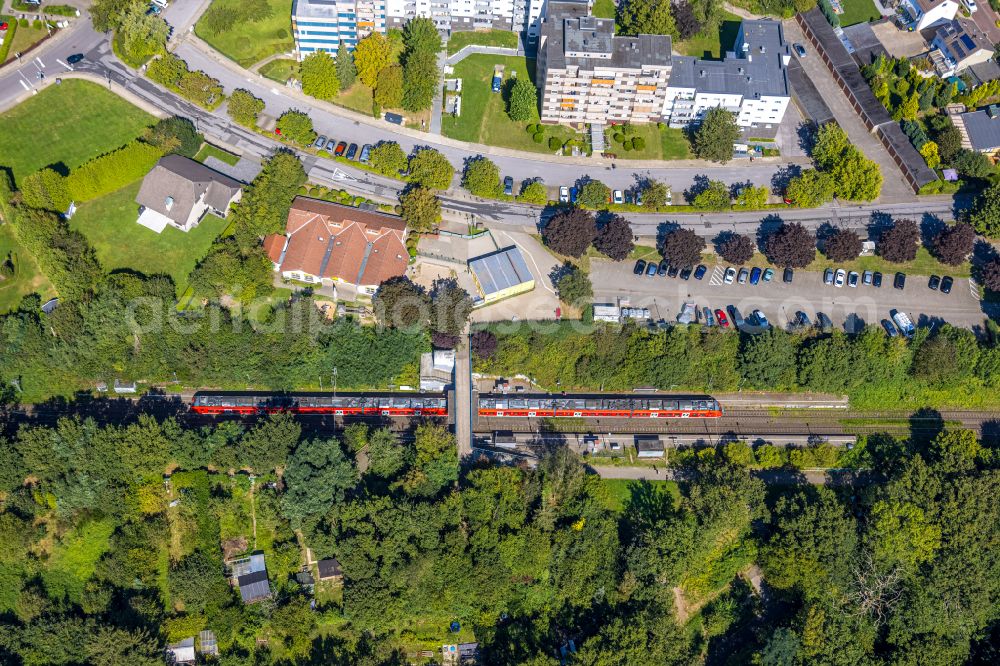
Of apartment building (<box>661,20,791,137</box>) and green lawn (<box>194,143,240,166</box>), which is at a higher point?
apartment building (<box>661,20,791,137</box>)

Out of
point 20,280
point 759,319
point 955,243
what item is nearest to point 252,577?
point 20,280

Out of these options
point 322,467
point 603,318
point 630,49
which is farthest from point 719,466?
point 630,49

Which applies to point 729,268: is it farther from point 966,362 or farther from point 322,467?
point 322,467

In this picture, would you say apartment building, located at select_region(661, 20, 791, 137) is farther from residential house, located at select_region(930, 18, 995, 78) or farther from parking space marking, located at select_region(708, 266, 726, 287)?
residential house, located at select_region(930, 18, 995, 78)

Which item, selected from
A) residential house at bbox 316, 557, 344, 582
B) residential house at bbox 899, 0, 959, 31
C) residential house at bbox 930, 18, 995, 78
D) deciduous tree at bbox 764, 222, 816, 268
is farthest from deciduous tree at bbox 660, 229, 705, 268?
residential house at bbox 316, 557, 344, 582

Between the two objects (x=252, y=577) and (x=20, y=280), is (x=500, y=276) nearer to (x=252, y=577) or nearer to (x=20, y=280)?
(x=252, y=577)

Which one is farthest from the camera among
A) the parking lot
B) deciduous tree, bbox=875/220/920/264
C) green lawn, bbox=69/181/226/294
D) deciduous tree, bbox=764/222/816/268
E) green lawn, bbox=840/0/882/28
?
green lawn, bbox=840/0/882/28
